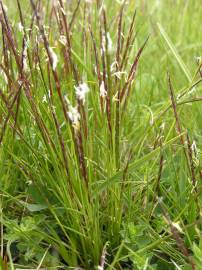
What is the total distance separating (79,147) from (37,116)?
6.8 inches

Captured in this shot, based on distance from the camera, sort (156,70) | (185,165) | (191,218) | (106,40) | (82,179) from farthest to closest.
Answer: (156,70) < (185,165) < (191,218) < (82,179) < (106,40)

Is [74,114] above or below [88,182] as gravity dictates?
above

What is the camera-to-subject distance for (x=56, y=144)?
56.3 inches

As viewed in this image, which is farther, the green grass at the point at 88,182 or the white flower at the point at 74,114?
the green grass at the point at 88,182

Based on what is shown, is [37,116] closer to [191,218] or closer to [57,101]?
[57,101]

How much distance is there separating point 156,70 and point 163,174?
3.18 feet

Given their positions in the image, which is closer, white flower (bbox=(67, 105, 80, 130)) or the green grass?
white flower (bbox=(67, 105, 80, 130))

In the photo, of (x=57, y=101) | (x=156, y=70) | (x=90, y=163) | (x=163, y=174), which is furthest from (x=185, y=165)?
(x=156, y=70)

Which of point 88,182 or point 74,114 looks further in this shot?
point 88,182

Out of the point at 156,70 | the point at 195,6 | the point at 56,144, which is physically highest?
the point at 195,6

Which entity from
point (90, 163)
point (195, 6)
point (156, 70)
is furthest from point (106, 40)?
point (195, 6)

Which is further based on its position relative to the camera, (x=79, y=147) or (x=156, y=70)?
(x=156, y=70)

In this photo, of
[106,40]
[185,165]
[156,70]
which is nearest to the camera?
[106,40]

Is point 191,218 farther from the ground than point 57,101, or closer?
closer
